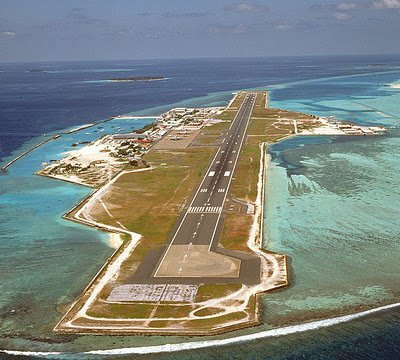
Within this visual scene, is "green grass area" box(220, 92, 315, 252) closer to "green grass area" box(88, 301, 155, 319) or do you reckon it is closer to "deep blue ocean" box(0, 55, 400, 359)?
"deep blue ocean" box(0, 55, 400, 359)

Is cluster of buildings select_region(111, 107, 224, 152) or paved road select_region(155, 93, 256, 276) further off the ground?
cluster of buildings select_region(111, 107, 224, 152)

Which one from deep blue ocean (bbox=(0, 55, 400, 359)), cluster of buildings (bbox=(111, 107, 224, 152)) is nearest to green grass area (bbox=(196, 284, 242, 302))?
deep blue ocean (bbox=(0, 55, 400, 359))

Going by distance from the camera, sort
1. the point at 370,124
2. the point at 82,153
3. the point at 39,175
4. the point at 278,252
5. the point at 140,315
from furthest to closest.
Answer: the point at 370,124
the point at 82,153
the point at 39,175
the point at 278,252
the point at 140,315

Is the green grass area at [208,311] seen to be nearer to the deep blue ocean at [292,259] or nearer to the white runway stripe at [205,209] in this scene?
the deep blue ocean at [292,259]

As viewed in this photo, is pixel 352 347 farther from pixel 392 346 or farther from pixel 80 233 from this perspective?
pixel 80 233

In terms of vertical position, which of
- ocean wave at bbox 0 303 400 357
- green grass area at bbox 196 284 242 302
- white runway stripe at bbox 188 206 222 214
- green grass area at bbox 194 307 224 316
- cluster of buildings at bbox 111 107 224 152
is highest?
cluster of buildings at bbox 111 107 224 152

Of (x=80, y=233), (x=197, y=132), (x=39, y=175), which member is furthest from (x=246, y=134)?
(x=80, y=233)

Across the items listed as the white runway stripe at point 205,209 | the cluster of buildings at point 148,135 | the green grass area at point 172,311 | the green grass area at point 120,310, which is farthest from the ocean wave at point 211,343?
the cluster of buildings at point 148,135

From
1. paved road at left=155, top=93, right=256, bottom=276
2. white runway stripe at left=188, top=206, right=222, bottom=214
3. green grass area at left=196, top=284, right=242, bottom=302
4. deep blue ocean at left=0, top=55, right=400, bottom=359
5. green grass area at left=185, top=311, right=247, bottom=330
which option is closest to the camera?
deep blue ocean at left=0, top=55, right=400, bottom=359

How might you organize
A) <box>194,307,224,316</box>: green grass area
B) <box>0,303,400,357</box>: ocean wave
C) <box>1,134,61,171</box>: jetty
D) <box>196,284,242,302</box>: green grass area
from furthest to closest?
<box>1,134,61,171</box>: jetty < <box>196,284,242,302</box>: green grass area < <box>194,307,224,316</box>: green grass area < <box>0,303,400,357</box>: ocean wave
